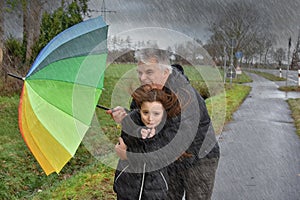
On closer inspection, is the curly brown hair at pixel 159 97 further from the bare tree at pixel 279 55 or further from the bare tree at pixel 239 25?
the bare tree at pixel 279 55

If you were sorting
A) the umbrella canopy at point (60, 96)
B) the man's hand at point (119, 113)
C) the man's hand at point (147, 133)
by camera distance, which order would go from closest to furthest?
the man's hand at point (147, 133)
the man's hand at point (119, 113)
the umbrella canopy at point (60, 96)

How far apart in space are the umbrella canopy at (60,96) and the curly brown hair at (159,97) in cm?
79

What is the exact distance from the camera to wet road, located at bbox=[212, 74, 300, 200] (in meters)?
5.04

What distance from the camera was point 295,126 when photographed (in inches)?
388

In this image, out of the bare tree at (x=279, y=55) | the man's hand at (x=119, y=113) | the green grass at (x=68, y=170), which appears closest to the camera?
the man's hand at (x=119, y=113)

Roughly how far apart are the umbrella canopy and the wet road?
2.38m

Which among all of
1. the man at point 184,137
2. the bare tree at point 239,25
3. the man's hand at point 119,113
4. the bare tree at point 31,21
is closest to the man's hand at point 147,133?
the man at point 184,137

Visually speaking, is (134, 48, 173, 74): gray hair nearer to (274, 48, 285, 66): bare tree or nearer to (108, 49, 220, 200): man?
(108, 49, 220, 200): man

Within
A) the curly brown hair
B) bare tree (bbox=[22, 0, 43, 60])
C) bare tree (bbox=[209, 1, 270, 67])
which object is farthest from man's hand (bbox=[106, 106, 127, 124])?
bare tree (bbox=[209, 1, 270, 67])

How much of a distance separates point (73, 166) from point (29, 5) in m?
6.54

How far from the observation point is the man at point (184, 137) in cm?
260

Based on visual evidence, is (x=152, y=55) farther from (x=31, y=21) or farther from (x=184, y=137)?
(x=31, y=21)

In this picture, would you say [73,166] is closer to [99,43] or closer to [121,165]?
[99,43]

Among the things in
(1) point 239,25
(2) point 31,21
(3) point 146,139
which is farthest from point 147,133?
(1) point 239,25
